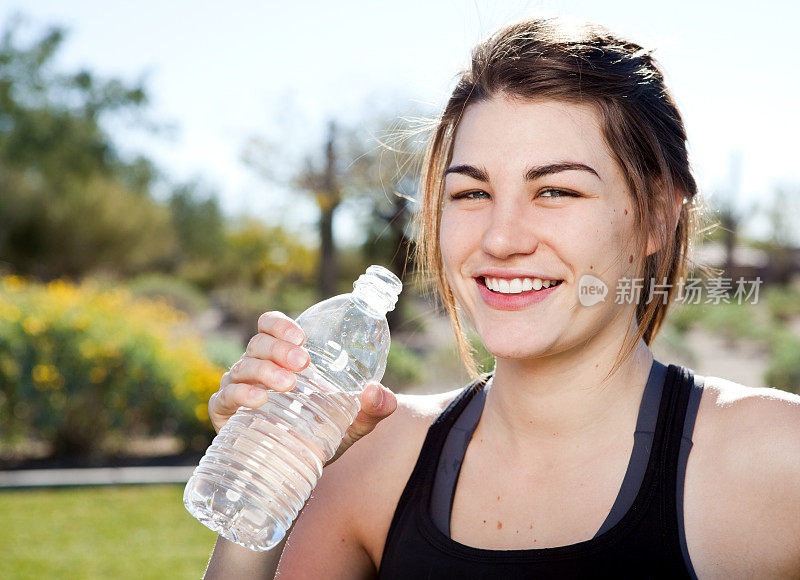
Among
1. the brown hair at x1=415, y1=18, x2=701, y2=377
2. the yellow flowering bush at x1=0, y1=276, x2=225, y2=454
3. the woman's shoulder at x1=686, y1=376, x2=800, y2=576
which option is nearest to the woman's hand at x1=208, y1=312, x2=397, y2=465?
the brown hair at x1=415, y1=18, x2=701, y2=377

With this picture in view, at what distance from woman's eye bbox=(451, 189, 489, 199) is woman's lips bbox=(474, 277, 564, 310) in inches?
9.2

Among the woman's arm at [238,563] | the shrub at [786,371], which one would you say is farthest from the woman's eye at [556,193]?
the shrub at [786,371]

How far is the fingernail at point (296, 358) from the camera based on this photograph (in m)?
1.81

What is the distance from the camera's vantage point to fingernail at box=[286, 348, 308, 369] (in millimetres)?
1811

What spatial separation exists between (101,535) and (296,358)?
524 centimetres

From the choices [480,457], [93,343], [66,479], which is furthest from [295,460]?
[93,343]

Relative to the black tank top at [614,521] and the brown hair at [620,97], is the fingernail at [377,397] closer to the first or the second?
the black tank top at [614,521]

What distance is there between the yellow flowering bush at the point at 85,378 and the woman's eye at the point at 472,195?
7188 millimetres

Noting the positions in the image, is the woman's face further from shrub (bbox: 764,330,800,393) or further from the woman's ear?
shrub (bbox: 764,330,800,393)

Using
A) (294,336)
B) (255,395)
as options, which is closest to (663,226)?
(294,336)

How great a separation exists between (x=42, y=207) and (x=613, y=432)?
1291 inches

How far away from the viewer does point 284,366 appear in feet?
5.99

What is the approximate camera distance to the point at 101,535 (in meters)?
6.27

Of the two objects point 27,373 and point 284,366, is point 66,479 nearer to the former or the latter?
point 27,373
